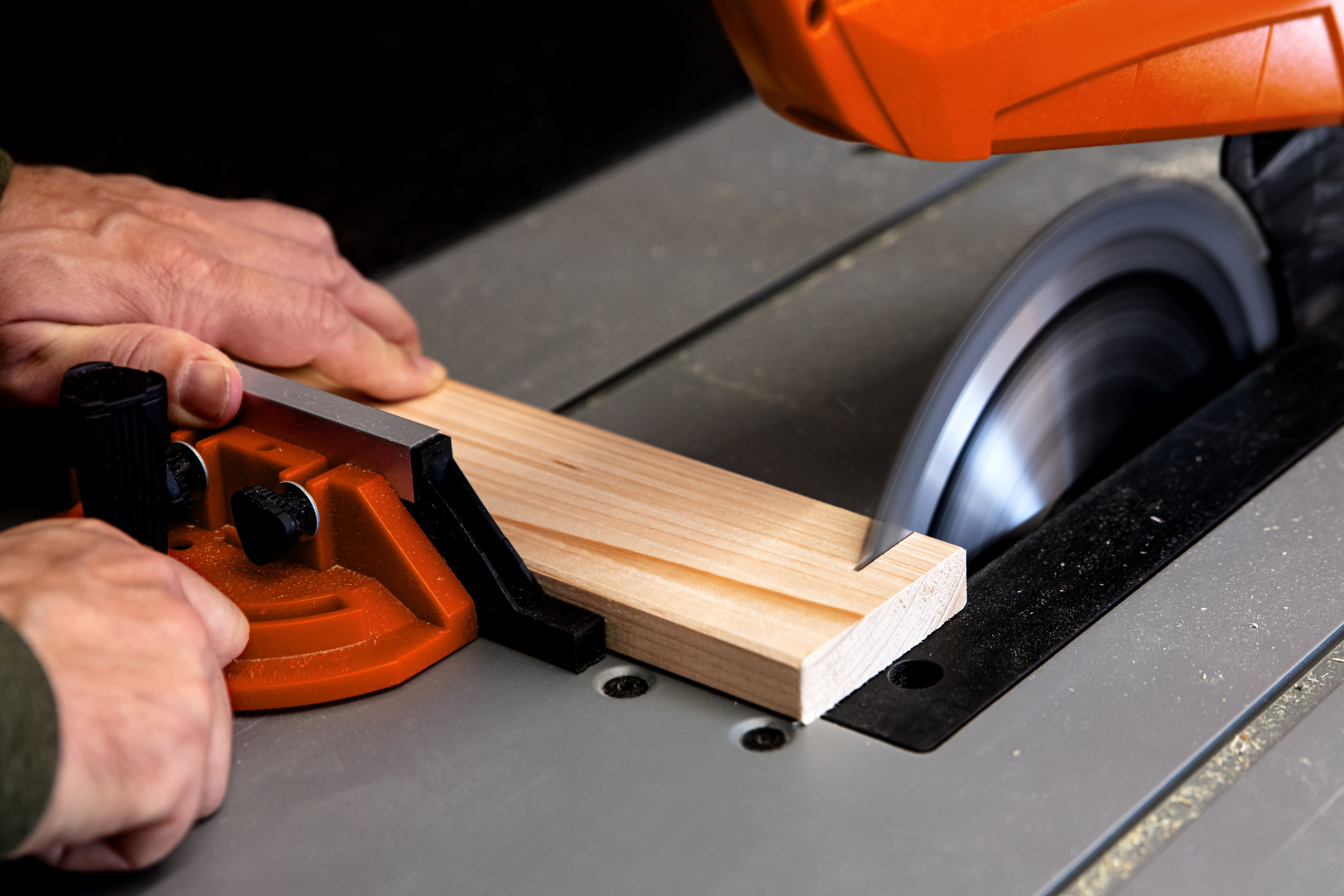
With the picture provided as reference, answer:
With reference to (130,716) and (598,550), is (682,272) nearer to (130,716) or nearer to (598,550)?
(598,550)

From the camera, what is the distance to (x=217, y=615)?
1.00 meters

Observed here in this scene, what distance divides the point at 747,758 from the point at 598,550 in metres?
0.23

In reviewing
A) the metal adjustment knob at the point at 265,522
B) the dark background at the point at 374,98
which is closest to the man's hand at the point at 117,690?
the metal adjustment knob at the point at 265,522

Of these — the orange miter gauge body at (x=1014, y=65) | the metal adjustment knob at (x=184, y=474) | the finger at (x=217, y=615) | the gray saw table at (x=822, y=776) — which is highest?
the orange miter gauge body at (x=1014, y=65)

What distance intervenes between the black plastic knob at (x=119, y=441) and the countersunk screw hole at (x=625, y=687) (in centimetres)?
34

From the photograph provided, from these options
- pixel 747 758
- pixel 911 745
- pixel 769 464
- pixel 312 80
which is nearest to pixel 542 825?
pixel 747 758

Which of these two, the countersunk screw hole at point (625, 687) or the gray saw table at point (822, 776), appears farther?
the countersunk screw hole at point (625, 687)

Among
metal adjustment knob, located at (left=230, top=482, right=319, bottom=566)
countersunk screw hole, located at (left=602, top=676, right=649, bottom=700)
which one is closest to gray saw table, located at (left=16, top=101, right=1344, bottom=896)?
countersunk screw hole, located at (left=602, top=676, right=649, bottom=700)

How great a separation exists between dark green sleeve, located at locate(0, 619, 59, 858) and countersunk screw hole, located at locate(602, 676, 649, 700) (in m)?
0.40

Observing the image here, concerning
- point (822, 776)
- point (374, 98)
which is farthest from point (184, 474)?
point (374, 98)

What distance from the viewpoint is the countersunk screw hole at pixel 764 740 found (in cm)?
100

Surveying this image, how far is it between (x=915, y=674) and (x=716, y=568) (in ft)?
0.55

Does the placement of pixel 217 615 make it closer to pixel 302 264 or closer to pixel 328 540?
pixel 328 540

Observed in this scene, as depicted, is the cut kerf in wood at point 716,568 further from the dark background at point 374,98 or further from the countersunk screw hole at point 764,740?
the dark background at point 374,98
